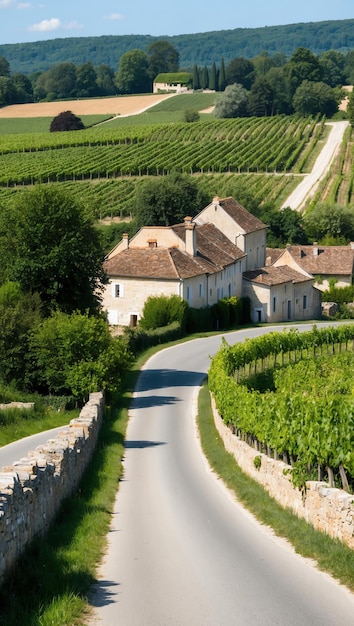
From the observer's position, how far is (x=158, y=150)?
13562 centimetres

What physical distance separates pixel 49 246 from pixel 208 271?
75.0ft

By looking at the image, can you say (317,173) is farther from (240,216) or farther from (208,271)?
(208,271)

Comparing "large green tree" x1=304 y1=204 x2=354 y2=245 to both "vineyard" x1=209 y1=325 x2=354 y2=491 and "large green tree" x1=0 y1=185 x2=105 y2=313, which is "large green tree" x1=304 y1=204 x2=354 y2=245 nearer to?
"vineyard" x1=209 y1=325 x2=354 y2=491

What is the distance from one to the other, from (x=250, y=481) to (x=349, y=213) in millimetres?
74458

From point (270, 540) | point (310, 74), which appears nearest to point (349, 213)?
point (270, 540)

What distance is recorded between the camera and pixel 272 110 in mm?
182875

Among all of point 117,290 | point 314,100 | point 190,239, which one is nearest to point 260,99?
point 314,100

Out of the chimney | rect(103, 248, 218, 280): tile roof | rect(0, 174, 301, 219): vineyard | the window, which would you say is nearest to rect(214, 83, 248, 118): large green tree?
rect(0, 174, 301, 219): vineyard

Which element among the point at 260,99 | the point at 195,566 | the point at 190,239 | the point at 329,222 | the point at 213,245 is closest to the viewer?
the point at 195,566

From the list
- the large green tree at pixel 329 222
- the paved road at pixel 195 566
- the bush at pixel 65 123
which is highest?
the bush at pixel 65 123

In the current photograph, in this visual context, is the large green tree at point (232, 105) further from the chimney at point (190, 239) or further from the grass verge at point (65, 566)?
the grass verge at point (65, 566)

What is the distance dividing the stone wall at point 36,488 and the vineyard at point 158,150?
320 ft

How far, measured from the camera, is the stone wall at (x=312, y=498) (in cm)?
1806

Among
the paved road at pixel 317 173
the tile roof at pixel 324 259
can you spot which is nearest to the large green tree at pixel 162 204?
the tile roof at pixel 324 259
